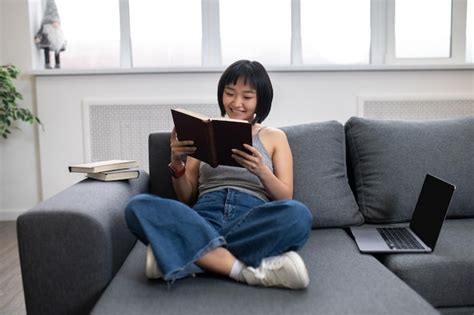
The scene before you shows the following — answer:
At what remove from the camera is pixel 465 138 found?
5.91 ft

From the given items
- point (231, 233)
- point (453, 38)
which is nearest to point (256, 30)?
point (453, 38)

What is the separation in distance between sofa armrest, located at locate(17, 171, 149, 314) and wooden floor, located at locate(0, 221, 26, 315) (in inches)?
25.9

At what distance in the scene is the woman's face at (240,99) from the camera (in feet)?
5.34

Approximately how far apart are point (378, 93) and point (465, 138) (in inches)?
51.8

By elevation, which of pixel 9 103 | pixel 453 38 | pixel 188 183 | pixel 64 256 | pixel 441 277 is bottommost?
pixel 441 277

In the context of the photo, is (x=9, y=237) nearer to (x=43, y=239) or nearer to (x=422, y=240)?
(x=43, y=239)

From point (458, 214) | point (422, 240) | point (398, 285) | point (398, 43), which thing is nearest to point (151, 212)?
point (398, 285)

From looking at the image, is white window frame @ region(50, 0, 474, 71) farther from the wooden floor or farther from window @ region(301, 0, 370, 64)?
the wooden floor

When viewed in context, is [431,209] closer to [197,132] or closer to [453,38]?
[197,132]

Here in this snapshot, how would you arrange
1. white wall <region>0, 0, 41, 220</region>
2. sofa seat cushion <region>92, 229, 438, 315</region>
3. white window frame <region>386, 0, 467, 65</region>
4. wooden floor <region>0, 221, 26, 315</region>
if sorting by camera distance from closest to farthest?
sofa seat cushion <region>92, 229, 438, 315</region> < wooden floor <region>0, 221, 26, 315</region> < white wall <region>0, 0, 41, 220</region> < white window frame <region>386, 0, 467, 65</region>

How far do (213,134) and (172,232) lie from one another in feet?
1.02

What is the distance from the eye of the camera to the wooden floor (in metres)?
1.85

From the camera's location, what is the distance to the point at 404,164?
1.74m

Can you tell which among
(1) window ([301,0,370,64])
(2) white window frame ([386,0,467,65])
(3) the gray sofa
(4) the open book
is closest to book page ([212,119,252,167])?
(4) the open book
